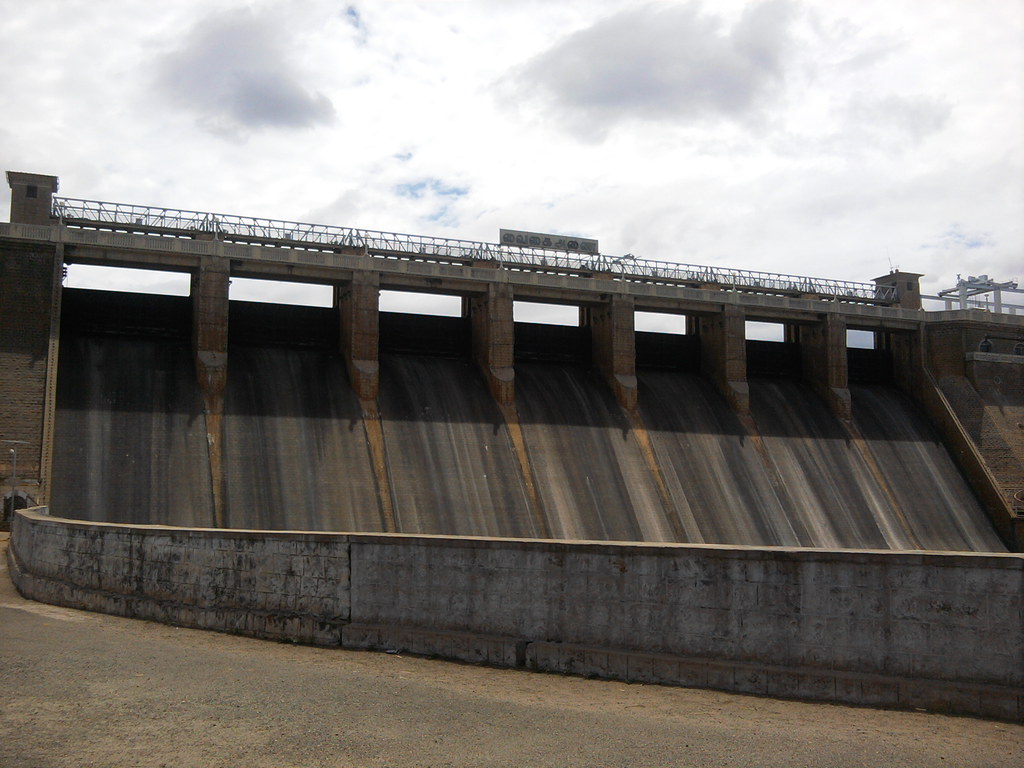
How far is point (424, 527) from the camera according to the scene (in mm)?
31625

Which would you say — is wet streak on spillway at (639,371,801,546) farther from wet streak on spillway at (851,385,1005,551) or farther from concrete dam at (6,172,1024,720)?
wet streak on spillway at (851,385,1005,551)

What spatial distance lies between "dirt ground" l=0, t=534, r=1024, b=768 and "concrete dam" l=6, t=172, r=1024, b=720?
85cm

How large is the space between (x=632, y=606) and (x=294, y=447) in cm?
2257

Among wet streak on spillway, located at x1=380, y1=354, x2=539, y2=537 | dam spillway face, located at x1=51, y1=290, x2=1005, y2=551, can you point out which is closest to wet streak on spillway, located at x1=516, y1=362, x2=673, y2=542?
dam spillway face, located at x1=51, y1=290, x2=1005, y2=551

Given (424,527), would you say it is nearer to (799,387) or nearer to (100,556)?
(100,556)

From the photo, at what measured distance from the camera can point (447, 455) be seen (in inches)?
1369

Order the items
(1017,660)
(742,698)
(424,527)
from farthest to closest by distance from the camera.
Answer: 1. (424,527)
2. (742,698)
3. (1017,660)

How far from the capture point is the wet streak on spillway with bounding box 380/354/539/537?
32.5 metres

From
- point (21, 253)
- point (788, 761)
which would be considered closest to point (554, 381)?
point (21, 253)

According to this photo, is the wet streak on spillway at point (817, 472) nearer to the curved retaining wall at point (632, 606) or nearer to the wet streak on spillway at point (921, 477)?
the wet streak on spillway at point (921, 477)

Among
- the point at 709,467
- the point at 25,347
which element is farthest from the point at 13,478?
the point at 709,467

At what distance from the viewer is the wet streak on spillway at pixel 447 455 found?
32.5 m

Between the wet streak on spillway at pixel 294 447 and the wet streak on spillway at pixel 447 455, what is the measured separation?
4.38 ft

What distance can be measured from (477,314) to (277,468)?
41.3 feet
